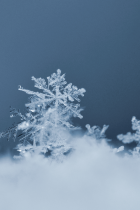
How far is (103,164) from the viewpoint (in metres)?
3.73

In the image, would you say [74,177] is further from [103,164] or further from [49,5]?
[49,5]

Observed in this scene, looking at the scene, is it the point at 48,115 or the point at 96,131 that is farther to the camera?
the point at 96,131

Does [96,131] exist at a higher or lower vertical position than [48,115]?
lower

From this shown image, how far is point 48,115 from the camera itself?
358 centimetres

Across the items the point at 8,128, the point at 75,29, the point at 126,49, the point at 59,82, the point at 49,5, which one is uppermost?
the point at 49,5

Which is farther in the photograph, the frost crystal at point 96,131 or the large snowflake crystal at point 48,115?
the frost crystal at point 96,131

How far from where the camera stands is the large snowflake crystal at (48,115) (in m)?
3.58

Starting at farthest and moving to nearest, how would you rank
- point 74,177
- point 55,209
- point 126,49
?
point 126,49 < point 74,177 < point 55,209

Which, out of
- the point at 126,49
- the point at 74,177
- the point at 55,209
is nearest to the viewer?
the point at 55,209

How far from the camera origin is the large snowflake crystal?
11.7ft

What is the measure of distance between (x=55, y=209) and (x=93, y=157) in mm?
1063

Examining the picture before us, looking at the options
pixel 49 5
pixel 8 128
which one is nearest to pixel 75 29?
pixel 49 5

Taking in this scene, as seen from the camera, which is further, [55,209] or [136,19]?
[136,19]

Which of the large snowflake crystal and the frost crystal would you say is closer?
the large snowflake crystal
